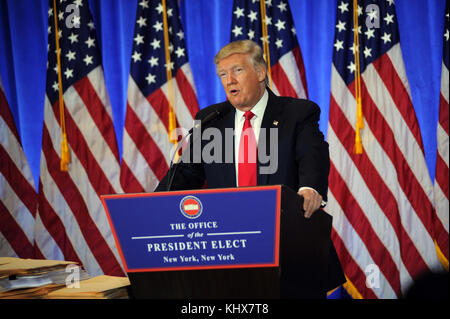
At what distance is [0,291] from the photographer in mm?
1636

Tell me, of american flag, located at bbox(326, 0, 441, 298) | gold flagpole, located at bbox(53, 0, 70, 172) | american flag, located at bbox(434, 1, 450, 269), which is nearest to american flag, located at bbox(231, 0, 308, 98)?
american flag, located at bbox(326, 0, 441, 298)

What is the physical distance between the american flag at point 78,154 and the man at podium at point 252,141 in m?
2.45

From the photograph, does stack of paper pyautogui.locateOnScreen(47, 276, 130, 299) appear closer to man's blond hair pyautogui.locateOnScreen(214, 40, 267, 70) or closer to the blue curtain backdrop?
man's blond hair pyautogui.locateOnScreen(214, 40, 267, 70)

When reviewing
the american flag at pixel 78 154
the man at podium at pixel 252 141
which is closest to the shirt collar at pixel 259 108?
the man at podium at pixel 252 141

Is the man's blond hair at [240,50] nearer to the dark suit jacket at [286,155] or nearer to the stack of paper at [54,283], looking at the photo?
the dark suit jacket at [286,155]

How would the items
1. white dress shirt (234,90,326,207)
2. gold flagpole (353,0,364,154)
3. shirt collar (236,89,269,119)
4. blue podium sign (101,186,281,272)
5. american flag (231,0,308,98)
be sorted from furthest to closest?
american flag (231,0,308,98)
gold flagpole (353,0,364,154)
shirt collar (236,89,269,119)
white dress shirt (234,90,326,207)
blue podium sign (101,186,281,272)

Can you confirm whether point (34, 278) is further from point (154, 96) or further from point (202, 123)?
point (154, 96)

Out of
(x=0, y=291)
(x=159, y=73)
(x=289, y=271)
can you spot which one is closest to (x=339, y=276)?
(x=289, y=271)

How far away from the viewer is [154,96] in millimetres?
4277

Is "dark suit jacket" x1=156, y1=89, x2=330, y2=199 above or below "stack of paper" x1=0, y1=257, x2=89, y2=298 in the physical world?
above

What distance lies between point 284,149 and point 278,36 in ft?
7.99

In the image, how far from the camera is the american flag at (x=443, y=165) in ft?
12.8

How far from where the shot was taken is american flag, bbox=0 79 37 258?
14.7 ft

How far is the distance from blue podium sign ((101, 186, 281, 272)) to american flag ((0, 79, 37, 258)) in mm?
3475
